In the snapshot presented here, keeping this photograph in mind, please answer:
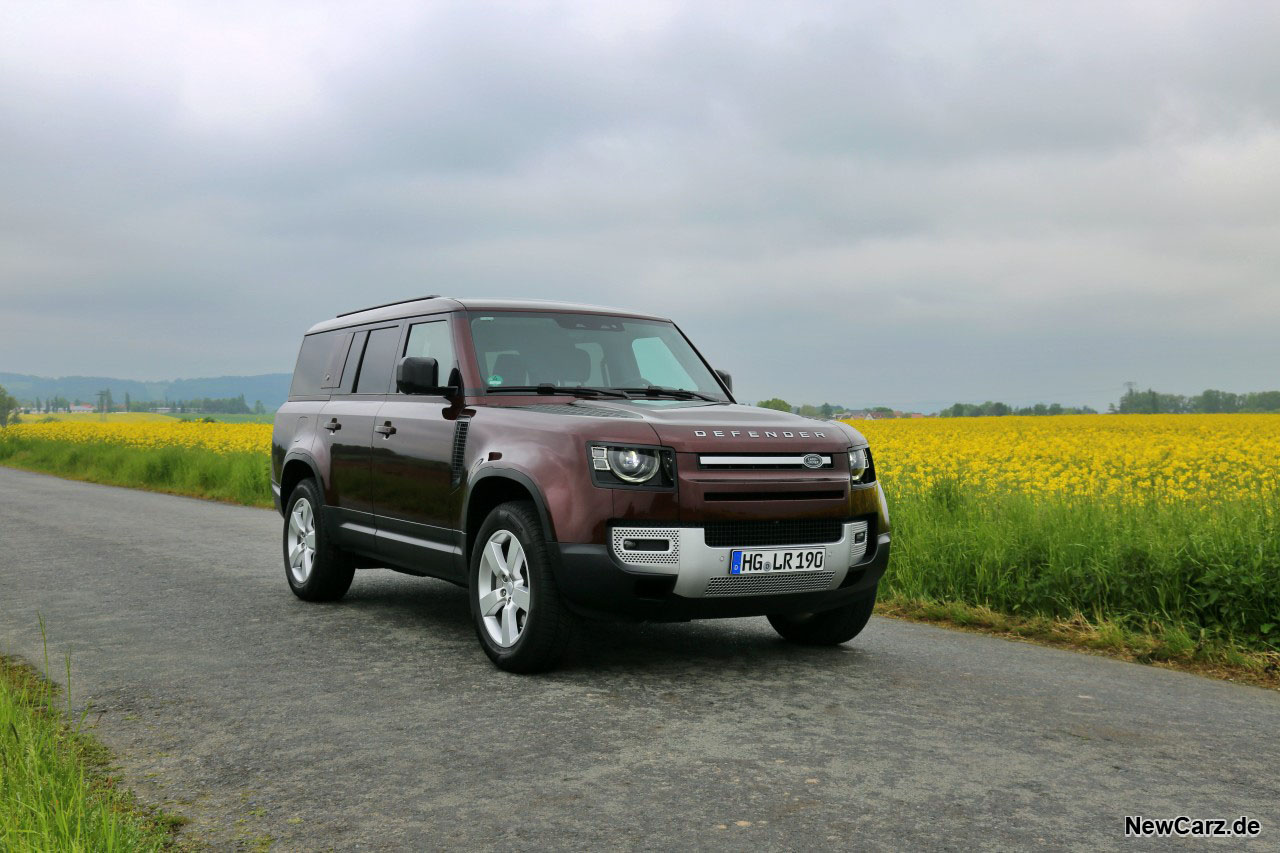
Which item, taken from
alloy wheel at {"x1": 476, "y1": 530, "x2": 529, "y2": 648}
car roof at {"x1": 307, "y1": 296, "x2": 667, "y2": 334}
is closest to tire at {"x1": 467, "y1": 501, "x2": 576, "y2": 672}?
alloy wheel at {"x1": 476, "y1": 530, "x2": 529, "y2": 648}

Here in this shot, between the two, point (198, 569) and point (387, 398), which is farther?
point (198, 569)

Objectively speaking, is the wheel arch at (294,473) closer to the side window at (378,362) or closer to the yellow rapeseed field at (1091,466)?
the side window at (378,362)

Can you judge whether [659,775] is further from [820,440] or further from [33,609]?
[33,609]

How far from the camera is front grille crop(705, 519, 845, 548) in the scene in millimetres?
5551

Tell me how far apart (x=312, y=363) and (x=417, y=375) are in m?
2.98

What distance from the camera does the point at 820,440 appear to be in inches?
235

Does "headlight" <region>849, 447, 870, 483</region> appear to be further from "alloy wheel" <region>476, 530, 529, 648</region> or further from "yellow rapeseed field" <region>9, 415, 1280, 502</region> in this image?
"yellow rapeseed field" <region>9, 415, 1280, 502</region>

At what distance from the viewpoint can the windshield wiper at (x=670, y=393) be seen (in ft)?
22.7

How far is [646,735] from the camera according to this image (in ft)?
15.7

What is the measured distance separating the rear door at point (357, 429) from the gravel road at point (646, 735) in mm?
680

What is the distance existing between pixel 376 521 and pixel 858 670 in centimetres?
321

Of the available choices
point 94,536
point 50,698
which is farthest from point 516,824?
point 94,536

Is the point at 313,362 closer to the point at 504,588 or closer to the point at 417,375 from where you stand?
the point at 417,375

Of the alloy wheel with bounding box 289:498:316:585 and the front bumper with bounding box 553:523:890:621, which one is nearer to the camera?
the front bumper with bounding box 553:523:890:621
